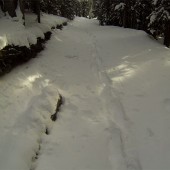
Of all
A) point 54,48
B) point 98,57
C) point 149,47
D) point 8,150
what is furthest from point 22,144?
point 149,47

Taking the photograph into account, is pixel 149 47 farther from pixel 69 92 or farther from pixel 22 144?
pixel 22 144

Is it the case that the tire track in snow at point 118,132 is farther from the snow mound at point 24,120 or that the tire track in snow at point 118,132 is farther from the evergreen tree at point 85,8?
the evergreen tree at point 85,8

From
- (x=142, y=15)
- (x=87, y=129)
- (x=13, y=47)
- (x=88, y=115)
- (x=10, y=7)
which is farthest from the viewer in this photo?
(x=142, y=15)

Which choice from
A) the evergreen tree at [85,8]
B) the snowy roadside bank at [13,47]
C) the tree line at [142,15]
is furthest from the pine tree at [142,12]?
the evergreen tree at [85,8]

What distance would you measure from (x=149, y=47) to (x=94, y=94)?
7.62m

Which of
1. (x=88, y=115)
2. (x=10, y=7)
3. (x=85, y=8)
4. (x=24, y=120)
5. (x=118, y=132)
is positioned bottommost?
(x=85, y=8)

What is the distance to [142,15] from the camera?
27734mm

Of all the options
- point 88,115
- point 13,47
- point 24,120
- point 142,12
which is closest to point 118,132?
point 88,115

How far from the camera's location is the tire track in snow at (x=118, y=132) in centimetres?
570

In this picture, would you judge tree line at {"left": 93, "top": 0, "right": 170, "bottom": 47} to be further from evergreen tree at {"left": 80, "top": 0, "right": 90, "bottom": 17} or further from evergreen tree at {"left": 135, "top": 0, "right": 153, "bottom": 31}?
evergreen tree at {"left": 80, "top": 0, "right": 90, "bottom": 17}

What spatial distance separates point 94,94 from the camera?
932 cm

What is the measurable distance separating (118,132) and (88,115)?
130 centimetres

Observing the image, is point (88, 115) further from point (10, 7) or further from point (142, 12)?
point (142, 12)

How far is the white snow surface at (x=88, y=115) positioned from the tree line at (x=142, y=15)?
6.12 meters
